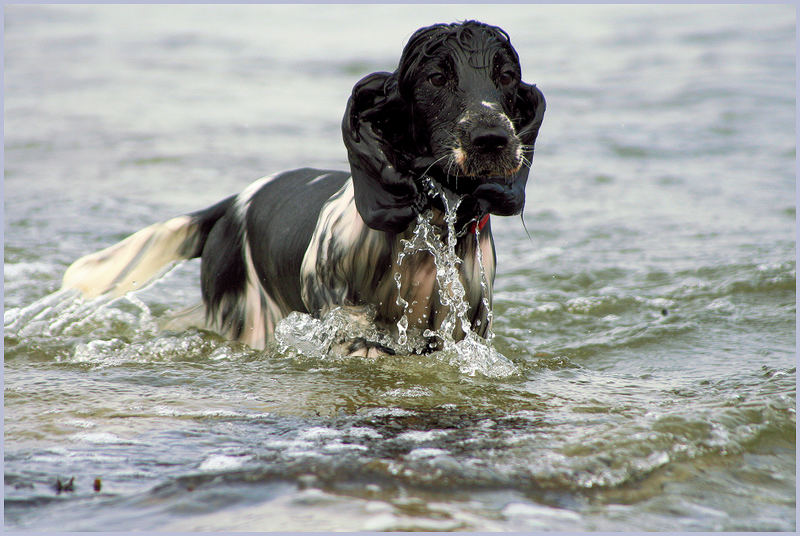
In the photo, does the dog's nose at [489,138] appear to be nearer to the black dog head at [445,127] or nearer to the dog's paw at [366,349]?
the black dog head at [445,127]

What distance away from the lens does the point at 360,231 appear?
4.12m

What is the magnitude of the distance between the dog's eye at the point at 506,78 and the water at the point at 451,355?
1.24 meters

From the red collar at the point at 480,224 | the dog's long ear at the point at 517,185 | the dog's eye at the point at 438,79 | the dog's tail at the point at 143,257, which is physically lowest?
the dog's tail at the point at 143,257

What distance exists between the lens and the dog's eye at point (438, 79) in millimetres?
3771

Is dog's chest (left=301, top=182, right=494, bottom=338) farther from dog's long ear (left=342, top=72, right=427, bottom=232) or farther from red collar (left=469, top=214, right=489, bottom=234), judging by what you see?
dog's long ear (left=342, top=72, right=427, bottom=232)

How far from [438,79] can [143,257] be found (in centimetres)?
214

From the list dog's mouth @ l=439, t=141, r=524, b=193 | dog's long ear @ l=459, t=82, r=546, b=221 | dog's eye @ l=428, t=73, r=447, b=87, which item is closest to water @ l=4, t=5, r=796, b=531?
dog's long ear @ l=459, t=82, r=546, b=221

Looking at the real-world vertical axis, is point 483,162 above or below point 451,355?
above

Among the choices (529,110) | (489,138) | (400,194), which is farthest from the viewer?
(529,110)

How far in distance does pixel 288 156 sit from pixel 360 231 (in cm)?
594

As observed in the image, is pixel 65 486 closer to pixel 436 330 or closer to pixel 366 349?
pixel 366 349

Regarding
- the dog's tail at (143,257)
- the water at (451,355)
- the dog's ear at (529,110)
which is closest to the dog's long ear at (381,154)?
the dog's ear at (529,110)

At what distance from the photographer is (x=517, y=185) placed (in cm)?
394

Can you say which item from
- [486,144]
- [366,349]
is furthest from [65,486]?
[486,144]
